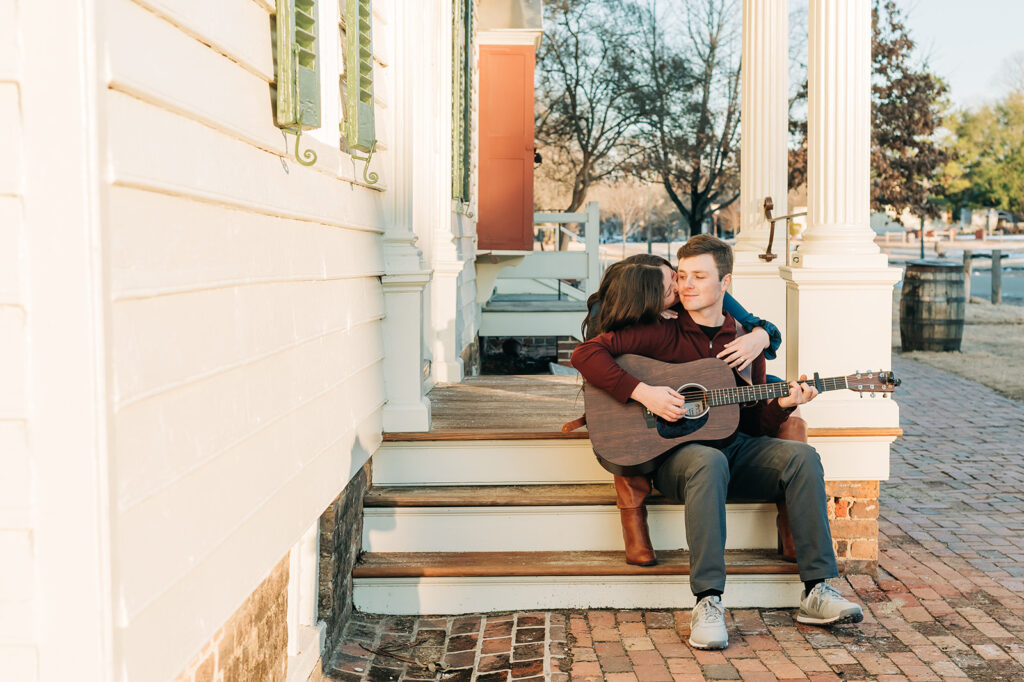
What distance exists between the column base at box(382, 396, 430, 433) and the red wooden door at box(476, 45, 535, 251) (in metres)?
5.49

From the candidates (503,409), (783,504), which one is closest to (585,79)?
(503,409)

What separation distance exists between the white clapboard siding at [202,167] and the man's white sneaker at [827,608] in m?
2.22

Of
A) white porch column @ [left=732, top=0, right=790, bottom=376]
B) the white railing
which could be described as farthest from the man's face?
the white railing

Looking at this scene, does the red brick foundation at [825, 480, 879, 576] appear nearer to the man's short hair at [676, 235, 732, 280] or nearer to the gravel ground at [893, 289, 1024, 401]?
the man's short hair at [676, 235, 732, 280]

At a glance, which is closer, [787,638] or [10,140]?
[10,140]

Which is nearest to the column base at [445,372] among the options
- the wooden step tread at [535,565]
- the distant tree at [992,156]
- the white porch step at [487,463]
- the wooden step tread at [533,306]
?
the white porch step at [487,463]

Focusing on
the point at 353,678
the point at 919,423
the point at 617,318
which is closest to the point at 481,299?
the point at 919,423

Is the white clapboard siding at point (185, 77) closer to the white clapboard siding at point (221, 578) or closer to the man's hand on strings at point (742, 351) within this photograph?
the white clapboard siding at point (221, 578)

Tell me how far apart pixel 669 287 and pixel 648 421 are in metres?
0.54

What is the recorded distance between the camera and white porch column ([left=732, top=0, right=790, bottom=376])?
6.91 m

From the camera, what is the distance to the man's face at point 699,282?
4.22 m

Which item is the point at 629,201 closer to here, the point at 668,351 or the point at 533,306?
the point at 533,306

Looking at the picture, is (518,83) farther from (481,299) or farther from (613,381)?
(613,381)

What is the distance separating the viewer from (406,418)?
A: 189 inches
